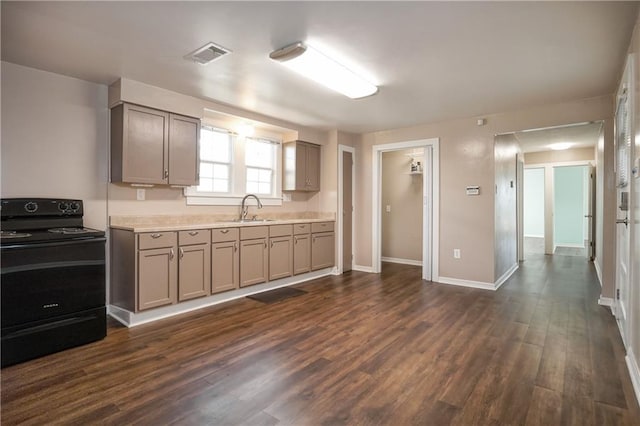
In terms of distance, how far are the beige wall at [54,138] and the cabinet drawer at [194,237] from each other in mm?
781

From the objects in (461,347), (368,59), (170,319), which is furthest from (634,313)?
(170,319)

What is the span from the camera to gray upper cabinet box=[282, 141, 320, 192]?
16.7 ft

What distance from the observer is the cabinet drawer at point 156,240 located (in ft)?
10.0

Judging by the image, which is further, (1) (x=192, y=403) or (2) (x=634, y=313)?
(2) (x=634, y=313)

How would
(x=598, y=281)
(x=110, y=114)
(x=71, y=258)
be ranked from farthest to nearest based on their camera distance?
(x=598, y=281) → (x=110, y=114) → (x=71, y=258)

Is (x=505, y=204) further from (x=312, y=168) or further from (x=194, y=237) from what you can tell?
(x=194, y=237)

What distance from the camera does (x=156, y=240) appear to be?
315cm

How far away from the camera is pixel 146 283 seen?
3096 millimetres

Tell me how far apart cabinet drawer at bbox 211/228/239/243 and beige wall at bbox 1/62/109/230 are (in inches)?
41.8

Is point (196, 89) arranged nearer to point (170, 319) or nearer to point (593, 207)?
point (170, 319)

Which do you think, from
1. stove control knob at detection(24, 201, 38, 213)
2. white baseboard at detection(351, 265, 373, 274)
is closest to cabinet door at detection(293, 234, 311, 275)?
white baseboard at detection(351, 265, 373, 274)

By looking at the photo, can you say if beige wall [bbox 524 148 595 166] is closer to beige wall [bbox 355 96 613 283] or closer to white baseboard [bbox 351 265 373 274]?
beige wall [bbox 355 96 613 283]

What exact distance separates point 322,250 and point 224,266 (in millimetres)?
1834

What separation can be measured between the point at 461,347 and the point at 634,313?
114cm
